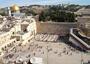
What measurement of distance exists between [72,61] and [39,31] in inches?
424

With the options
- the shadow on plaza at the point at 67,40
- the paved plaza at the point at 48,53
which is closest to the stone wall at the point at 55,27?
the shadow on plaza at the point at 67,40

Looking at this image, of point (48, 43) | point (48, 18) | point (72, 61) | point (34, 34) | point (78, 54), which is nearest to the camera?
point (72, 61)

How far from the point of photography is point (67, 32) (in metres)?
34.4

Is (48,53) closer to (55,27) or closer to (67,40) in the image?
(67,40)

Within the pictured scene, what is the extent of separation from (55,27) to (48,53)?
7.91 meters

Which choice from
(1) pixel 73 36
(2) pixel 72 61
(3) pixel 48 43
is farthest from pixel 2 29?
(2) pixel 72 61

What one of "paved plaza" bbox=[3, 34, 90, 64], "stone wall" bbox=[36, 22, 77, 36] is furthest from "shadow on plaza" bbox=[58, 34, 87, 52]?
"stone wall" bbox=[36, 22, 77, 36]

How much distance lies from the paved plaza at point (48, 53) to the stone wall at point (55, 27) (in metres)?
3.03

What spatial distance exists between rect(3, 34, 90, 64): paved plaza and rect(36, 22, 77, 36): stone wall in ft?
9.95

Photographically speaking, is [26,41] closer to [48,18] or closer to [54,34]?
[54,34]

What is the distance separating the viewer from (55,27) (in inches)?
1368

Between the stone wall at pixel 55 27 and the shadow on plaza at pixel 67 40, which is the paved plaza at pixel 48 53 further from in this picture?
the stone wall at pixel 55 27

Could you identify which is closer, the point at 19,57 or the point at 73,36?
the point at 19,57

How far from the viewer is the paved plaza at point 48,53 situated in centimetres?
2494
